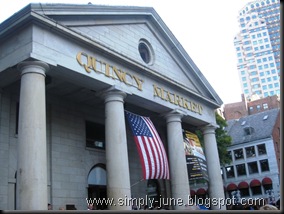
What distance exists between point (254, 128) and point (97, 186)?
122ft

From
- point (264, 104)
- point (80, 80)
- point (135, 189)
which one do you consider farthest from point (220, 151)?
point (264, 104)

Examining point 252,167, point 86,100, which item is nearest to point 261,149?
point 252,167

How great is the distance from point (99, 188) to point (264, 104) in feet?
229

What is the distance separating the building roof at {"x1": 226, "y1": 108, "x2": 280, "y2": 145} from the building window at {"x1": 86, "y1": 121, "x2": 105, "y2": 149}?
1300 inches

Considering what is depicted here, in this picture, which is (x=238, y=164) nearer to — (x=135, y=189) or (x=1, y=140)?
(x=135, y=189)

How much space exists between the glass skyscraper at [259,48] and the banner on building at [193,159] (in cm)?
12399

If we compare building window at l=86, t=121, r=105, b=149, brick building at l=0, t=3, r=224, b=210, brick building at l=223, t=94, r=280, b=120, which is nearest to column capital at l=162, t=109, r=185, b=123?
brick building at l=0, t=3, r=224, b=210

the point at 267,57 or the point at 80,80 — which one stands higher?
the point at 267,57

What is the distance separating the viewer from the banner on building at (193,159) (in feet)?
64.0

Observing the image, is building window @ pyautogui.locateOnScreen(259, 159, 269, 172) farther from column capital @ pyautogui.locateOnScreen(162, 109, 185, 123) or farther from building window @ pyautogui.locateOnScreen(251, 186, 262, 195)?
column capital @ pyautogui.locateOnScreen(162, 109, 185, 123)

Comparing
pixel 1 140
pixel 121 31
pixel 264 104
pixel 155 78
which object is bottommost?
pixel 1 140

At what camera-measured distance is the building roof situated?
4938 centimetres

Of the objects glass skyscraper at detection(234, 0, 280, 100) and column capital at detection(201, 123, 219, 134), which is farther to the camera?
glass skyscraper at detection(234, 0, 280, 100)

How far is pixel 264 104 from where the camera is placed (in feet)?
270
